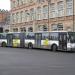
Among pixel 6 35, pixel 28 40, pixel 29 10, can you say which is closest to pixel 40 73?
pixel 28 40

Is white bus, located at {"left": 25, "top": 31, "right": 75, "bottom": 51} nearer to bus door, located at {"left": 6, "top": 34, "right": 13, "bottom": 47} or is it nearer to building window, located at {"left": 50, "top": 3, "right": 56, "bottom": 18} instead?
bus door, located at {"left": 6, "top": 34, "right": 13, "bottom": 47}

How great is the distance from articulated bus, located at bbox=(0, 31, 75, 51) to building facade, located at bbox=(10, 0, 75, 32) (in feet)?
25.1

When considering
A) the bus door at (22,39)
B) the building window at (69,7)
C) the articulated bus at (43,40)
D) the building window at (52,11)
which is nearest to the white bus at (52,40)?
the articulated bus at (43,40)

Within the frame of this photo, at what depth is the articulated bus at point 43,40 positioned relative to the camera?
3834 centimetres

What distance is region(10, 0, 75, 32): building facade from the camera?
52.0 metres

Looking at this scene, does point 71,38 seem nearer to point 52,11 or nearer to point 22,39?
point 22,39

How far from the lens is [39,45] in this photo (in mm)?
43812

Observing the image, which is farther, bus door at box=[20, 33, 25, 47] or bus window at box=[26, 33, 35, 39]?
bus door at box=[20, 33, 25, 47]

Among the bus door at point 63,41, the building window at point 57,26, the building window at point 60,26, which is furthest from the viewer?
the building window at point 57,26

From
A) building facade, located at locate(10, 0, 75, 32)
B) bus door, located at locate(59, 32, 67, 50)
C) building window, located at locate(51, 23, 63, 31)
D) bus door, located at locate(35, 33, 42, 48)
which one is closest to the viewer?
bus door, located at locate(59, 32, 67, 50)

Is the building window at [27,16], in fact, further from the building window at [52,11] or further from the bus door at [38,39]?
the bus door at [38,39]

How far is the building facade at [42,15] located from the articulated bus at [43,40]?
766 centimetres

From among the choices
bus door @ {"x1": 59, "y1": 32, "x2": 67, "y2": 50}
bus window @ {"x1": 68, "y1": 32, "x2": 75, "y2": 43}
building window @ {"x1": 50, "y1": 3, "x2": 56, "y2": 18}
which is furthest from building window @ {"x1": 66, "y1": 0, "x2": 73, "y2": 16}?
bus window @ {"x1": 68, "y1": 32, "x2": 75, "y2": 43}

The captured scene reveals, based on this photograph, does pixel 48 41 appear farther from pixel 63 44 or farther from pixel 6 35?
pixel 6 35
